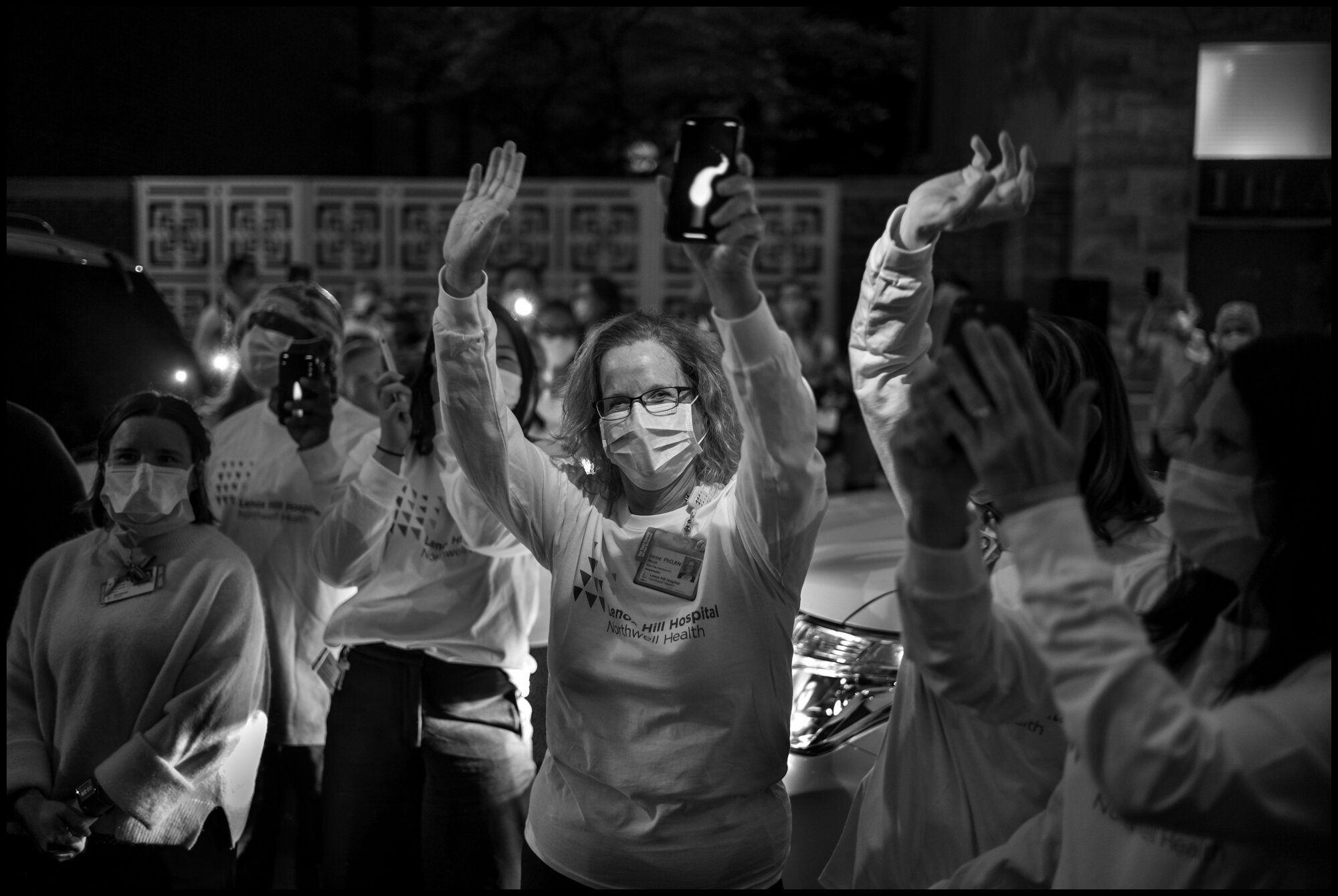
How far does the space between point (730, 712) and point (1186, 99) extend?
10.4m

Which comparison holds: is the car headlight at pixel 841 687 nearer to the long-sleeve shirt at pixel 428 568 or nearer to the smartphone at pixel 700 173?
the long-sleeve shirt at pixel 428 568

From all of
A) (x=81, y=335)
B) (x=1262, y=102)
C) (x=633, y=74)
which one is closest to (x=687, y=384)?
(x=81, y=335)

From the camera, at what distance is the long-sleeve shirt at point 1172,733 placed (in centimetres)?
157

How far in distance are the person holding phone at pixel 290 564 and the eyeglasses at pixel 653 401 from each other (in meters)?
1.46

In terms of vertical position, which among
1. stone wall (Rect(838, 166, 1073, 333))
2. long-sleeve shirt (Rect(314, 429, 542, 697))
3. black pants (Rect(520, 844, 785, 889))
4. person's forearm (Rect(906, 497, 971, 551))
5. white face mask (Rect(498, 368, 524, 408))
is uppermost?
stone wall (Rect(838, 166, 1073, 333))

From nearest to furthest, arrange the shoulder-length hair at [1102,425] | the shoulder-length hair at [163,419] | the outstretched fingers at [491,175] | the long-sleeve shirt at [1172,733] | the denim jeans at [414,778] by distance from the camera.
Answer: the long-sleeve shirt at [1172,733], the shoulder-length hair at [1102,425], the outstretched fingers at [491,175], the shoulder-length hair at [163,419], the denim jeans at [414,778]

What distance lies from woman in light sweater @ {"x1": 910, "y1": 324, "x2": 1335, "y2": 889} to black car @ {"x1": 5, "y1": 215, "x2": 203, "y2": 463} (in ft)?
11.9

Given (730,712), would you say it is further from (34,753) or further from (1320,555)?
(34,753)

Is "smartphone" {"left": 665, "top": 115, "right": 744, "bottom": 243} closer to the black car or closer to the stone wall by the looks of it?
the black car

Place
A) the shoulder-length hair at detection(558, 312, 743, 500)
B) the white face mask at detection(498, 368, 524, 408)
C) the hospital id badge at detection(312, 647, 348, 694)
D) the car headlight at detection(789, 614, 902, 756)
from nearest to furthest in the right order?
the shoulder-length hair at detection(558, 312, 743, 500) < the car headlight at detection(789, 614, 902, 756) < the hospital id badge at detection(312, 647, 348, 694) < the white face mask at detection(498, 368, 524, 408)

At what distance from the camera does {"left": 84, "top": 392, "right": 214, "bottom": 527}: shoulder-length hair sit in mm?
3307

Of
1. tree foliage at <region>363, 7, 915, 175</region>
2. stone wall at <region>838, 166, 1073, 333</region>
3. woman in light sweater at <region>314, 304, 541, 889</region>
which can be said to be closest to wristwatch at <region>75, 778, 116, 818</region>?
woman in light sweater at <region>314, 304, 541, 889</region>

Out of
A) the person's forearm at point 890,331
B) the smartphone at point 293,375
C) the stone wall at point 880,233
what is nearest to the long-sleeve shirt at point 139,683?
the smartphone at point 293,375

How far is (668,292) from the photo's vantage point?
13852mm
